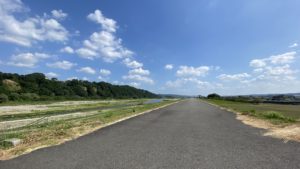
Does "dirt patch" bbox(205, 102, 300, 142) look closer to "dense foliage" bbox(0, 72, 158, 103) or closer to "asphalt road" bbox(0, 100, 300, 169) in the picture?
"asphalt road" bbox(0, 100, 300, 169)

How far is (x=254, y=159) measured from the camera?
6223 mm

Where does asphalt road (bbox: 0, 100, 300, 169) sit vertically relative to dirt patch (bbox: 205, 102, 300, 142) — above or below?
below

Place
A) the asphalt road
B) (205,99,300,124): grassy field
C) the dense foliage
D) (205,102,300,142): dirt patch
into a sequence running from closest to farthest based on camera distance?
the asphalt road
(205,102,300,142): dirt patch
(205,99,300,124): grassy field
the dense foliage

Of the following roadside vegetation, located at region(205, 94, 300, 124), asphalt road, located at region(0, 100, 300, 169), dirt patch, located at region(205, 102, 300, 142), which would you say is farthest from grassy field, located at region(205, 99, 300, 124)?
asphalt road, located at region(0, 100, 300, 169)

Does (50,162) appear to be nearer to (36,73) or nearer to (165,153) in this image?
(165,153)

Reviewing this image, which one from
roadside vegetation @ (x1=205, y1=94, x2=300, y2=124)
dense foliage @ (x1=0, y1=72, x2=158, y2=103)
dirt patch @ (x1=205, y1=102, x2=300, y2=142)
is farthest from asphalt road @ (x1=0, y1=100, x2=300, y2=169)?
dense foliage @ (x1=0, y1=72, x2=158, y2=103)

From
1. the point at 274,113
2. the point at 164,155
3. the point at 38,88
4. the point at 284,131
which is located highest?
the point at 38,88

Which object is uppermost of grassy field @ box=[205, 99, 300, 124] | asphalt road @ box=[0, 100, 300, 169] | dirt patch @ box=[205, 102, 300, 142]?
grassy field @ box=[205, 99, 300, 124]


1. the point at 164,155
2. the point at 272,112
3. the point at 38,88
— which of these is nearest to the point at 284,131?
the point at 164,155

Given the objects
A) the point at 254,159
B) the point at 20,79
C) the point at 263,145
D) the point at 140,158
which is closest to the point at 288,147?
the point at 263,145

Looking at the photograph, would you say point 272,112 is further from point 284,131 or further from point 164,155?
point 164,155

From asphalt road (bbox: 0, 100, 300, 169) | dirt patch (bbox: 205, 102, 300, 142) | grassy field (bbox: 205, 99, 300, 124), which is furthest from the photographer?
grassy field (bbox: 205, 99, 300, 124)

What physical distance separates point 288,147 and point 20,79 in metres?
113

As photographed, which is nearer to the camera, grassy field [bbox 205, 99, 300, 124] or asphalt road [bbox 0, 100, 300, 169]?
asphalt road [bbox 0, 100, 300, 169]
